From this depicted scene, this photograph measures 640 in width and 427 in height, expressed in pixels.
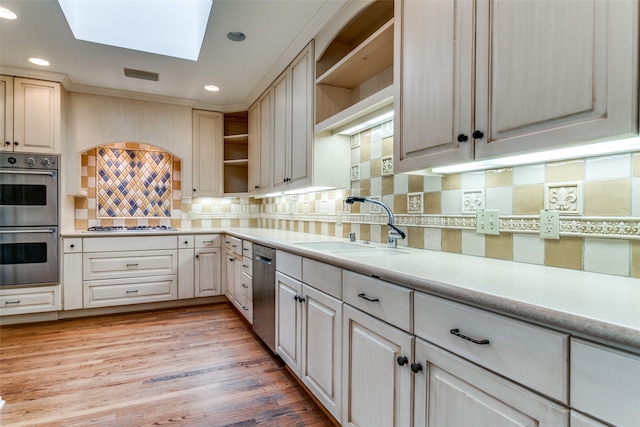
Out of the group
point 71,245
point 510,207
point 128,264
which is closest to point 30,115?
point 71,245

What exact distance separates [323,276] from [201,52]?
87.2 inches

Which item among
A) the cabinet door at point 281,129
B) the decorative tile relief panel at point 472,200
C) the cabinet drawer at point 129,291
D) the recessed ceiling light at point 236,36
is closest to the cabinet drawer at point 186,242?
the cabinet drawer at point 129,291

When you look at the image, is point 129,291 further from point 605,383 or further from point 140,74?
point 605,383

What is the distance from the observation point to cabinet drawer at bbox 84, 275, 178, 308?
3387 mm

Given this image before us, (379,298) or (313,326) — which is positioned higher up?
(379,298)

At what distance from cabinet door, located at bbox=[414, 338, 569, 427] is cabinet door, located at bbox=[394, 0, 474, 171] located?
72cm

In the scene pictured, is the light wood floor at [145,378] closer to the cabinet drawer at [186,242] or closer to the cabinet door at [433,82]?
the cabinet drawer at [186,242]

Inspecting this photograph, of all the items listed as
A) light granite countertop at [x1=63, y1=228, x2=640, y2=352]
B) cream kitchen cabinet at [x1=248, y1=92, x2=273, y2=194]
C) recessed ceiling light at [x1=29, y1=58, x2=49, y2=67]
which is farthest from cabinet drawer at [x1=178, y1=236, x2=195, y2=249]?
light granite countertop at [x1=63, y1=228, x2=640, y2=352]

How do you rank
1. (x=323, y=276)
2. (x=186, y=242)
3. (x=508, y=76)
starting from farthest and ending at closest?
(x=186, y=242) < (x=323, y=276) < (x=508, y=76)

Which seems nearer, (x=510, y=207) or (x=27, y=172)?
(x=510, y=207)

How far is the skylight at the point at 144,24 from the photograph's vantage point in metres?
2.53

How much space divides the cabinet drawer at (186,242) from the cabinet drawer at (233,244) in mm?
365

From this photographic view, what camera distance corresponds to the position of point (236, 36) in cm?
250

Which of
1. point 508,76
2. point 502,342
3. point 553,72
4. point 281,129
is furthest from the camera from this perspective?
point 281,129
